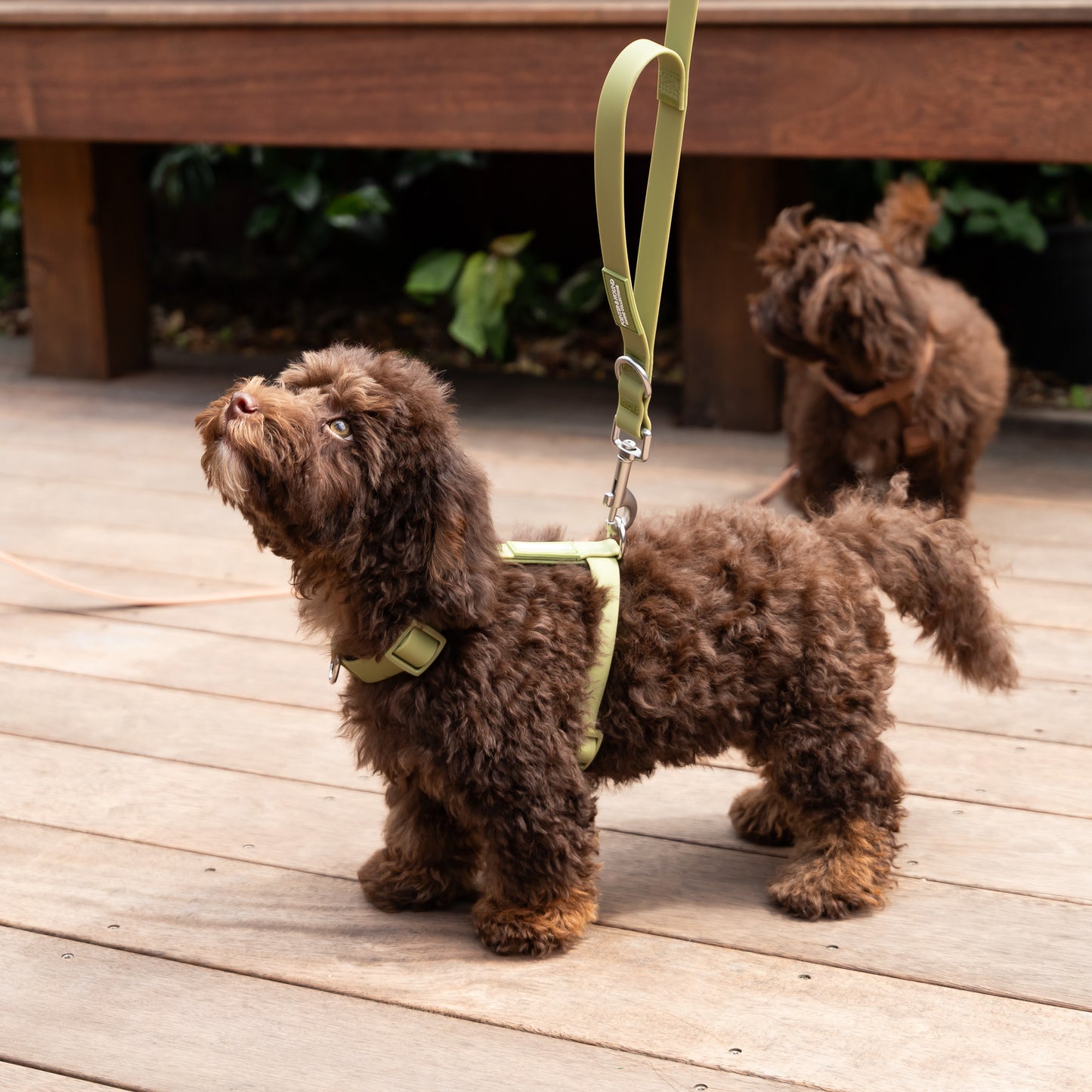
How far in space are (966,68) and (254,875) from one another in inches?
127

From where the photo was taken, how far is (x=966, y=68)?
13.8 ft

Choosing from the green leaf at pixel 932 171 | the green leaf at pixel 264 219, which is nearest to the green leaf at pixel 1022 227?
the green leaf at pixel 932 171

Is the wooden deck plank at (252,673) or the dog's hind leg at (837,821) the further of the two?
the wooden deck plank at (252,673)

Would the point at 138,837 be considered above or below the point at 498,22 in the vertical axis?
below

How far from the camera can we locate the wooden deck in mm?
1862

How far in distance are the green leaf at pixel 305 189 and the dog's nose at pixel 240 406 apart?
15.6 feet

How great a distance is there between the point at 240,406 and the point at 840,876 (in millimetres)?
1179

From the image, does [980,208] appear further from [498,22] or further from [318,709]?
[318,709]

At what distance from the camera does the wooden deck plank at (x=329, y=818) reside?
7.83 ft

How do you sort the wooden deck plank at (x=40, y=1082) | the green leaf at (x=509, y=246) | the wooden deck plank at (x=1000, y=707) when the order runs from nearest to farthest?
the wooden deck plank at (x=40, y=1082), the wooden deck plank at (x=1000, y=707), the green leaf at (x=509, y=246)

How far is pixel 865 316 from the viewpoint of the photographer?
12.8ft

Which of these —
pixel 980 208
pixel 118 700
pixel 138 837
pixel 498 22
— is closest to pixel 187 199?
pixel 498 22

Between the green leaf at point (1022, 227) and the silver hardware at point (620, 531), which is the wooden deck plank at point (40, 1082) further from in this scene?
the green leaf at point (1022, 227)

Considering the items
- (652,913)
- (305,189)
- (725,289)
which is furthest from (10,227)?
(652,913)
